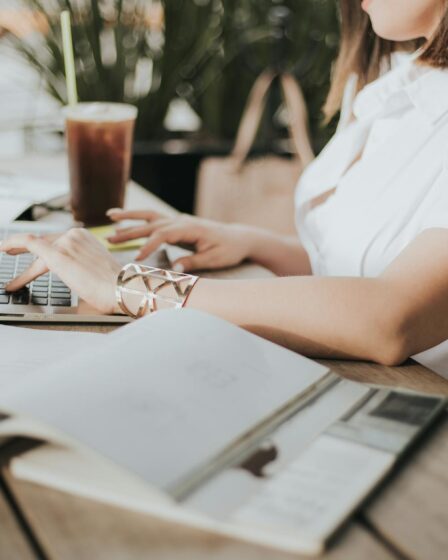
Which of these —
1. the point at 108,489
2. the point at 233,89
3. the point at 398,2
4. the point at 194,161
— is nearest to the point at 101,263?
the point at 108,489

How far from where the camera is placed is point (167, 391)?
59 cm

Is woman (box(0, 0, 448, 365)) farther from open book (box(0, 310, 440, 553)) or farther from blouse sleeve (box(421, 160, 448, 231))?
open book (box(0, 310, 440, 553))

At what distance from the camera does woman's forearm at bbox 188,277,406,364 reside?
2.60 feet

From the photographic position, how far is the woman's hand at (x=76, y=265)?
0.90 m

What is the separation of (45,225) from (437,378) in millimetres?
726

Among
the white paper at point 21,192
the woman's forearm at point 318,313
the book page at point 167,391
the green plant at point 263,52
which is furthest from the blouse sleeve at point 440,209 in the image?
the green plant at point 263,52

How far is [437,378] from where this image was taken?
2.56 feet

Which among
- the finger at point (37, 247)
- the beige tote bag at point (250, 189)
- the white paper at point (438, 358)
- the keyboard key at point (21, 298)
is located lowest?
the beige tote bag at point (250, 189)

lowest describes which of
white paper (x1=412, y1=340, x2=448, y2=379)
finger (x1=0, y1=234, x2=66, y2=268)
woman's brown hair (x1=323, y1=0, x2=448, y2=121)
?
white paper (x1=412, y1=340, x2=448, y2=379)

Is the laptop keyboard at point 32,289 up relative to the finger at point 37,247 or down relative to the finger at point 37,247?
down

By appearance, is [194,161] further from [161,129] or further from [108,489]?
[108,489]

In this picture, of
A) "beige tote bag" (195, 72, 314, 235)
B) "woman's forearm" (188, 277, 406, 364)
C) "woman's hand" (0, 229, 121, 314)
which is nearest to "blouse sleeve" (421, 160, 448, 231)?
"woman's forearm" (188, 277, 406, 364)

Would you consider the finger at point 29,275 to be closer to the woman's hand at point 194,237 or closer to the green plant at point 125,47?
the woman's hand at point 194,237

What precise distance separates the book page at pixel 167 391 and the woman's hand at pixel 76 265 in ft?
0.66
